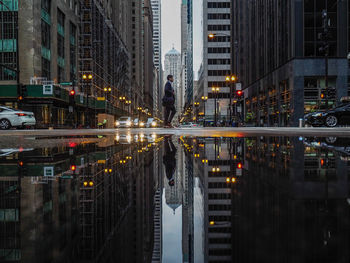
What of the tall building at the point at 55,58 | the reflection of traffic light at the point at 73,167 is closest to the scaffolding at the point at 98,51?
the tall building at the point at 55,58

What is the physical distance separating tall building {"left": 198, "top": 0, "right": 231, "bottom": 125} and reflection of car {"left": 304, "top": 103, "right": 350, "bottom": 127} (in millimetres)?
72904

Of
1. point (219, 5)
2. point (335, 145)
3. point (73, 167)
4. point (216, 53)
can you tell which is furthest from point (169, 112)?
point (219, 5)

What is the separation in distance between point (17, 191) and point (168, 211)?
45.9 inches

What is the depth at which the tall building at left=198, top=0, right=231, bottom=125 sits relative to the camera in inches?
3787

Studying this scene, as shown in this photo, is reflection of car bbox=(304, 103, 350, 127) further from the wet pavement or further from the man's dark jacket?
the wet pavement

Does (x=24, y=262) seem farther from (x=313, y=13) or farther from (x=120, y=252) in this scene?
(x=313, y=13)

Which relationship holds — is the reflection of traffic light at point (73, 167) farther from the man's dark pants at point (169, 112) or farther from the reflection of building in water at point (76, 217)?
the man's dark pants at point (169, 112)

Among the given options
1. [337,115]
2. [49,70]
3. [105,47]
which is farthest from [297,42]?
[105,47]

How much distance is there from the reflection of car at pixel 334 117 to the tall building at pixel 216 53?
72.9 metres

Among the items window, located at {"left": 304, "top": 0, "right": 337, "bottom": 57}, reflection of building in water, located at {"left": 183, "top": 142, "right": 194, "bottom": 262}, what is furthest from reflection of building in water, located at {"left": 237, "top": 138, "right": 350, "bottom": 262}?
window, located at {"left": 304, "top": 0, "right": 337, "bottom": 57}

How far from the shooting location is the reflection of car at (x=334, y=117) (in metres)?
20.4

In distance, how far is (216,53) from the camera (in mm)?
97688

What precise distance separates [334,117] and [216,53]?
79867 millimetres

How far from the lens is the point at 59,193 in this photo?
2311mm
